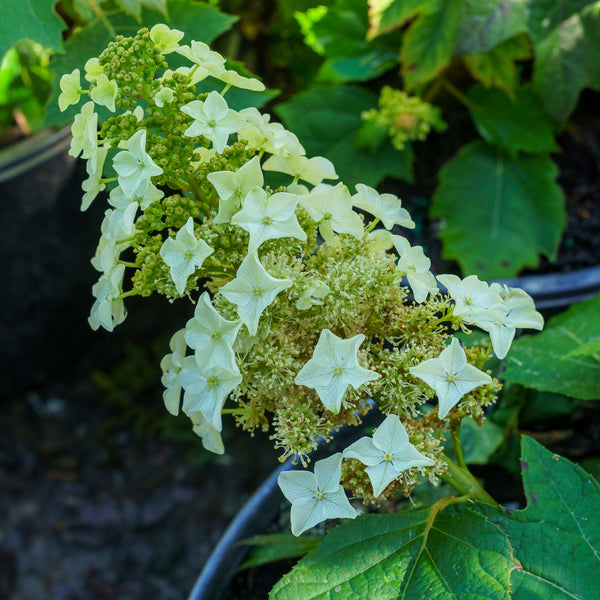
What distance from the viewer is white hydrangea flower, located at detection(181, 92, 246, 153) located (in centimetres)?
47

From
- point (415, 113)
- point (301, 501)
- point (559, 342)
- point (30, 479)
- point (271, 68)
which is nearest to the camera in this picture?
point (301, 501)

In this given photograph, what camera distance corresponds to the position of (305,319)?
1.70 feet

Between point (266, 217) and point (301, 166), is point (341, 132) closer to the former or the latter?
point (301, 166)

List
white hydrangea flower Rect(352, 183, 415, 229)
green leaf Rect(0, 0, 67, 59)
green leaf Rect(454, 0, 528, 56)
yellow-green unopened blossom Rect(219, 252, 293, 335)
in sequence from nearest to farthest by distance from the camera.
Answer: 1. yellow-green unopened blossom Rect(219, 252, 293, 335)
2. white hydrangea flower Rect(352, 183, 415, 229)
3. green leaf Rect(0, 0, 67, 59)
4. green leaf Rect(454, 0, 528, 56)

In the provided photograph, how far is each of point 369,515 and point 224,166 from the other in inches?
12.7

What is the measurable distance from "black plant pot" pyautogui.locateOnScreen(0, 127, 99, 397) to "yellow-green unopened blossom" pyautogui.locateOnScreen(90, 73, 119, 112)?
0.82m

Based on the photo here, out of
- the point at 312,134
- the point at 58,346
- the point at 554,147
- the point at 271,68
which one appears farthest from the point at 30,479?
the point at 554,147

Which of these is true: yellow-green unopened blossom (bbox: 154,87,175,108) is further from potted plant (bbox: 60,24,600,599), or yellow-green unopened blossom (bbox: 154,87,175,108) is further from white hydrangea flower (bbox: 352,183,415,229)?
white hydrangea flower (bbox: 352,183,415,229)

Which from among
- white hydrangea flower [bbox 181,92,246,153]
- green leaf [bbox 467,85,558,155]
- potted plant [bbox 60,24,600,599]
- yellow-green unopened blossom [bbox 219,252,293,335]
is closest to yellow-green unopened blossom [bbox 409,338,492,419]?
potted plant [bbox 60,24,600,599]

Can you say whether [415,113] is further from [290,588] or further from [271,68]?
[290,588]

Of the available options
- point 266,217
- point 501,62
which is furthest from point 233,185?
point 501,62

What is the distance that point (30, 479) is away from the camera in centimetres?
147

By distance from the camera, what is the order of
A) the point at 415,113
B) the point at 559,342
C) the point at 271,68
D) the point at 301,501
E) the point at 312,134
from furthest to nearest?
the point at 271,68
the point at 312,134
the point at 415,113
the point at 559,342
the point at 301,501

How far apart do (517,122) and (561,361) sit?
0.68 meters
